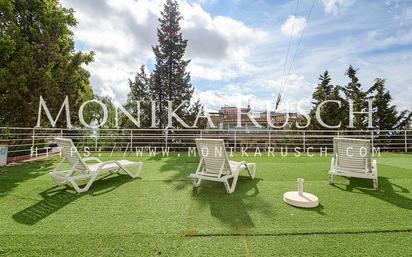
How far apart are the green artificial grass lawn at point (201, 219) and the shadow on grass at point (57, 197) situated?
0.04 feet

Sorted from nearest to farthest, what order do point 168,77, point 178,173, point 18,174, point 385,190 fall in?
point 385,190
point 18,174
point 178,173
point 168,77

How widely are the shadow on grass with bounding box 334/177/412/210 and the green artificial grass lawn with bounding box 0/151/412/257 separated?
0.02 meters

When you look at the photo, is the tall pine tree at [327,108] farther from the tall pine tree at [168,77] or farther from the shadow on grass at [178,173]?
the shadow on grass at [178,173]

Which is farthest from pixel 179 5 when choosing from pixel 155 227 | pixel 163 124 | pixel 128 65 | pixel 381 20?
pixel 155 227

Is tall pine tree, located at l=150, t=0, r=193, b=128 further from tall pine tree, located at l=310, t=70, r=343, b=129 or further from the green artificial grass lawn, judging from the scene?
the green artificial grass lawn

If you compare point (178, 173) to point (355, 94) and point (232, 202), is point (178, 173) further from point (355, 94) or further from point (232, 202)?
point (355, 94)

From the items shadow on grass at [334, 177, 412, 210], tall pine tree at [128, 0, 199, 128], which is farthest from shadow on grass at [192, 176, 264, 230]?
tall pine tree at [128, 0, 199, 128]

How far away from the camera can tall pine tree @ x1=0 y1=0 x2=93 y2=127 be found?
9.59 metres

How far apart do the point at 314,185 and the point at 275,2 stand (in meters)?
7.50

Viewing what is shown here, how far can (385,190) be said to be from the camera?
4.93 meters

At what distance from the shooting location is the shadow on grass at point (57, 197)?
142 inches

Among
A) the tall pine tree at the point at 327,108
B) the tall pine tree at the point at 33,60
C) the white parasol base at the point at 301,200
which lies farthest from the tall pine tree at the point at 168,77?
the white parasol base at the point at 301,200

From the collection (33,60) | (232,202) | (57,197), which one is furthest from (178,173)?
(33,60)

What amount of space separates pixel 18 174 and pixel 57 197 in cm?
267
